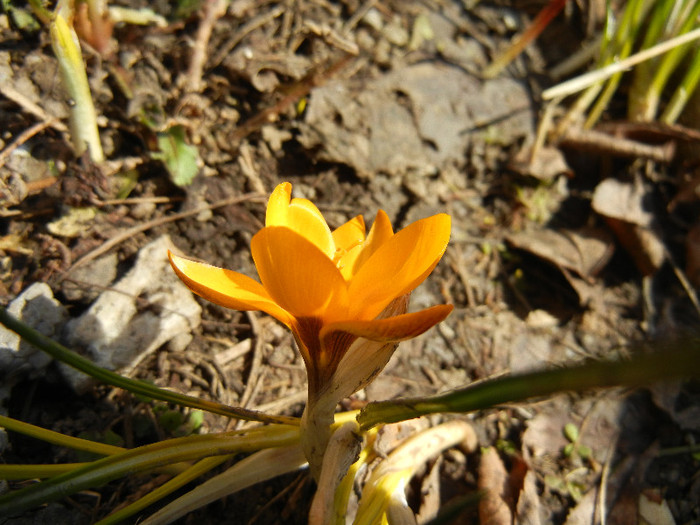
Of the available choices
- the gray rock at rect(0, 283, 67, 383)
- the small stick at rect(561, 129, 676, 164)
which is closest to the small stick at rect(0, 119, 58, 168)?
the gray rock at rect(0, 283, 67, 383)

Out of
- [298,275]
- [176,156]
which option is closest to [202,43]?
[176,156]

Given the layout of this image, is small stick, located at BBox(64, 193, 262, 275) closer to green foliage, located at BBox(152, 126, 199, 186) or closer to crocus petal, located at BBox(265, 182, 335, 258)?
green foliage, located at BBox(152, 126, 199, 186)

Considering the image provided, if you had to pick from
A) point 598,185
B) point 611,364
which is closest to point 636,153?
point 598,185

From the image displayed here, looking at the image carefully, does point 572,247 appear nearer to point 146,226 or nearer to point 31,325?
point 146,226

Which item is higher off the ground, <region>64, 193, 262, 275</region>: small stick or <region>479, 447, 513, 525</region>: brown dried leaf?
<region>64, 193, 262, 275</region>: small stick

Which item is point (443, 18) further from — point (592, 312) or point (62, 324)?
point (62, 324)

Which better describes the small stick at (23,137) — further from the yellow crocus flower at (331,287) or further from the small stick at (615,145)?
the small stick at (615,145)
